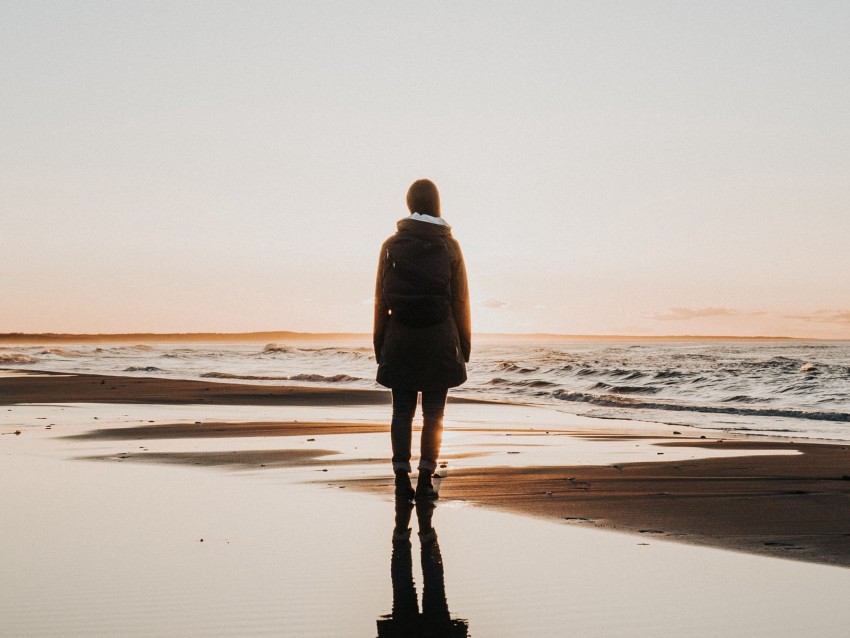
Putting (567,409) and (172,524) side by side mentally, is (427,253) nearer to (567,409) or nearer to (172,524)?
(172,524)

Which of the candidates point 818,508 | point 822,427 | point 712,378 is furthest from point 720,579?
point 712,378

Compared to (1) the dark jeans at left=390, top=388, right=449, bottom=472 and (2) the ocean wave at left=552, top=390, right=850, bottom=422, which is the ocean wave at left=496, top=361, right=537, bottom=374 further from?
(1) the dark jeans at left=390, top=388, right=449, bottom=472

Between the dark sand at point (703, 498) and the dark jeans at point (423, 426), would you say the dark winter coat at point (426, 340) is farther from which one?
the dark sand at point (703, 498)

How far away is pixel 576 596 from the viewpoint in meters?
2.96

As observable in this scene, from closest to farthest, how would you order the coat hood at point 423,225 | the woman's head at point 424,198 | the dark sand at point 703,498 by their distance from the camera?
the dark sand at point 703,498, the coat hood at point 423,225, the woman's head at point 424,198

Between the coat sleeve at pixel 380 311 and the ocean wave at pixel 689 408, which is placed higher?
the coat sleeve at pixel 380 311

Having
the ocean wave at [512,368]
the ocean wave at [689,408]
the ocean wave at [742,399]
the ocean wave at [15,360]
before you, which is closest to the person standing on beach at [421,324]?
the ocean wave at [689,408]

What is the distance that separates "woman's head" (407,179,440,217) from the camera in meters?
5.37

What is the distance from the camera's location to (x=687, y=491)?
5199 millimetres

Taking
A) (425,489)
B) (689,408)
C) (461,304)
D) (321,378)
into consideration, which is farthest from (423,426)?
(321,378)

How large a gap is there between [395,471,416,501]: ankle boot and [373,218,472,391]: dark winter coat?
52 cm

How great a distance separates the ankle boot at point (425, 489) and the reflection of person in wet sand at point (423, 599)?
778mm

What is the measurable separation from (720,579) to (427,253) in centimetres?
261

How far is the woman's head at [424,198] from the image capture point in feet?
17.6
